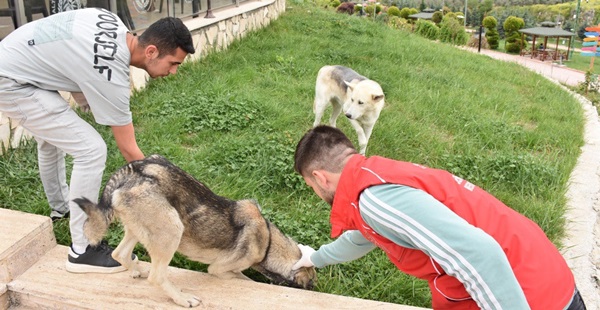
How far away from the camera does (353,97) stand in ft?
17.4

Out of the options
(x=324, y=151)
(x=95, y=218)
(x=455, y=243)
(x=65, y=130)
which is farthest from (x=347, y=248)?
(x=65, y=130)

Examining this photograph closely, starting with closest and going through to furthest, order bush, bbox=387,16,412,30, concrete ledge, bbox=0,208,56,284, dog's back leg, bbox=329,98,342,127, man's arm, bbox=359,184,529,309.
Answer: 1. man's arm, bbox=359,184,529,309
2. concrete ledge, bbox=0,208,56,284
3. dog's back leg, bbox=329,98,342,127
4. bush, bbox=387,16,412,30

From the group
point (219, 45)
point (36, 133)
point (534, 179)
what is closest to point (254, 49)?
point (219, 45)

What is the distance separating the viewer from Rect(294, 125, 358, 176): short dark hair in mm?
2152

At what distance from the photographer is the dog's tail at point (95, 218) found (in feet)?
8.53

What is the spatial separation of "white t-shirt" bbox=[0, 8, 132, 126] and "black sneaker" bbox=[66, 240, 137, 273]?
84 centimetres

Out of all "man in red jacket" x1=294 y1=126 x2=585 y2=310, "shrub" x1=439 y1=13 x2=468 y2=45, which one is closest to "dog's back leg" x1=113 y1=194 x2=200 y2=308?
"man in red jacket" x1=294 y1=126 x2=585 y2=310

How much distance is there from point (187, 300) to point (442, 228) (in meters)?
1.65

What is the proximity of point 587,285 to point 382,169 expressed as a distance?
103 inches

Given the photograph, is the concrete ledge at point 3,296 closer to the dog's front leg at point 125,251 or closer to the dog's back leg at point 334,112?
the dog's front leg at point 125,251

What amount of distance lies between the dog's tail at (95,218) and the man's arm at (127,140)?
409 mm

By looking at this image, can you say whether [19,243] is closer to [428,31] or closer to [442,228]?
[442,228]

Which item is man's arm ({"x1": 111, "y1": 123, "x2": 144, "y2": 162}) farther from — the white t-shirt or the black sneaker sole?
the black sneaker sole

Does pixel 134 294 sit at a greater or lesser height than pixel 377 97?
lesser
